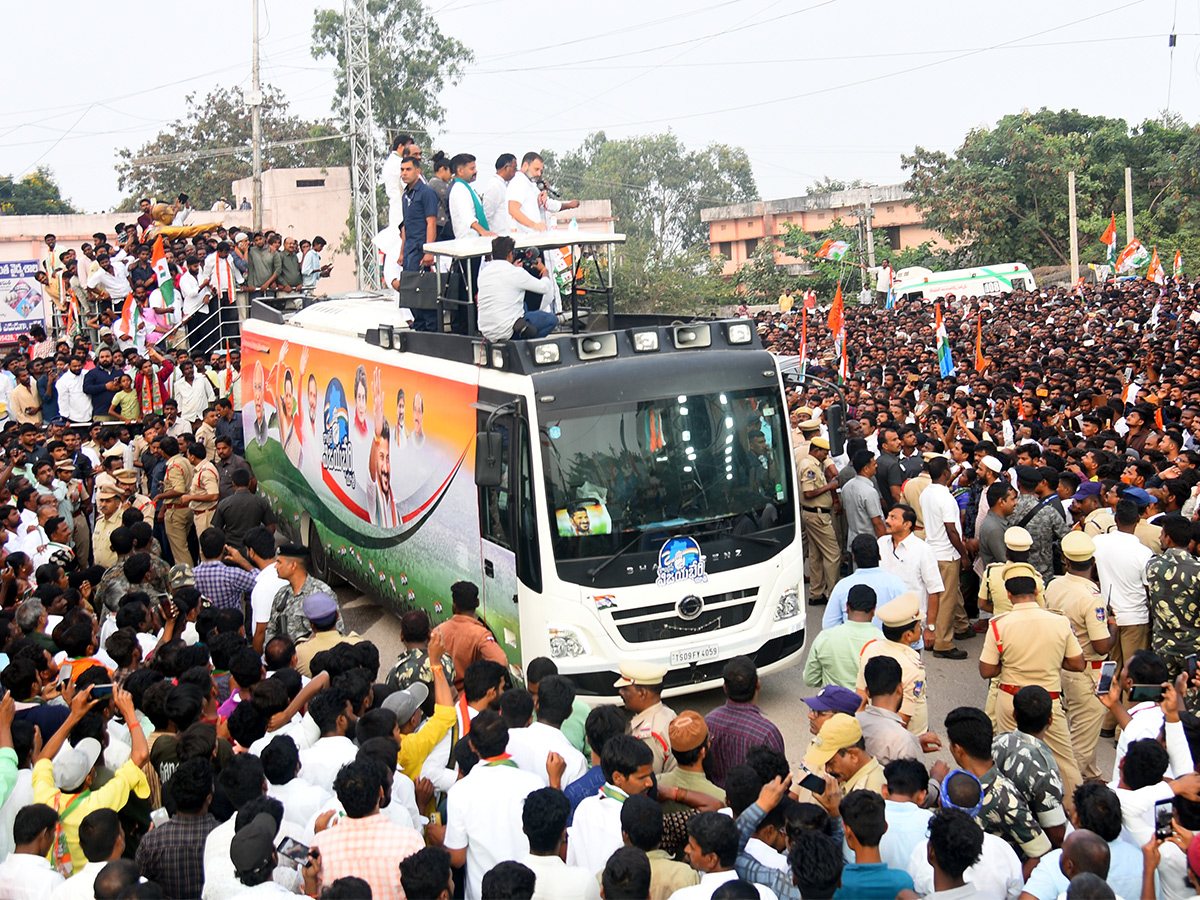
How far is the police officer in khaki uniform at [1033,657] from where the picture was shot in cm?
661

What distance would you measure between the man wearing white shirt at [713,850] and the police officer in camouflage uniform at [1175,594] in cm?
439

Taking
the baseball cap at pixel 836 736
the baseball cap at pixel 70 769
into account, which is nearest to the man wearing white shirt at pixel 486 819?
the baseball cap at pixel 836 736

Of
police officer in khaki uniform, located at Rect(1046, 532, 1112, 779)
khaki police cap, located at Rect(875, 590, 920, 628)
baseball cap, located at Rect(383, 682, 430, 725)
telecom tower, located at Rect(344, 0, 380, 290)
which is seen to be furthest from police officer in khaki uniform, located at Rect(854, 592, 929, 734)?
telecom tower, located at Rect(344, 0, 380, 290)

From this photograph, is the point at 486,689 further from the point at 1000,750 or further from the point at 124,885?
the point at 1000,750

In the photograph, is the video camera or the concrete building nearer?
the video camera

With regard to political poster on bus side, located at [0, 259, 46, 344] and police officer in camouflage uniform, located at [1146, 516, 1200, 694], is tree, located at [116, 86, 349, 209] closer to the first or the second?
political poster on bus side, located at [0, 259, 46, 344]

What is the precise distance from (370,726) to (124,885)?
1.46 meters

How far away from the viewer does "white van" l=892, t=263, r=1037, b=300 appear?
44719mm

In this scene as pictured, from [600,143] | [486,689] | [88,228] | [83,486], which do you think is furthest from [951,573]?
[600,143]

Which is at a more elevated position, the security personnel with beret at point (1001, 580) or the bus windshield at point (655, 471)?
the bus windshield at point (655, 471)

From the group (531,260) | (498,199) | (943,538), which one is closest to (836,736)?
(943,538)

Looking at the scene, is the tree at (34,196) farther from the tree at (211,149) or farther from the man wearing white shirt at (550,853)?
the man wearing white shirt at (550,853)

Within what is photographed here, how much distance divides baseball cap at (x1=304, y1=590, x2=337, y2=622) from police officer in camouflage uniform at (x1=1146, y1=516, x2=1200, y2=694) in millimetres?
5342

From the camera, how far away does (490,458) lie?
7781 millimetres
